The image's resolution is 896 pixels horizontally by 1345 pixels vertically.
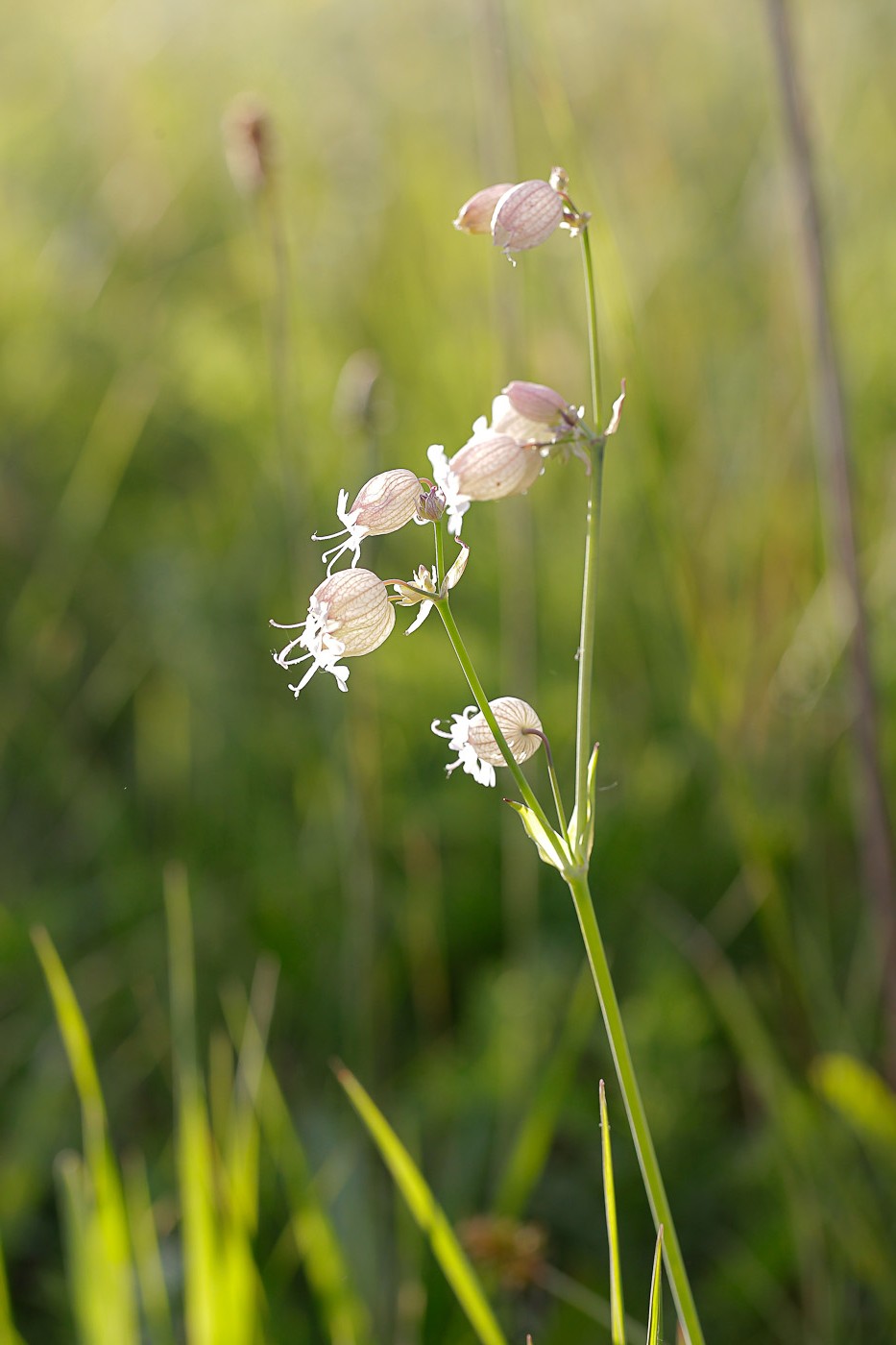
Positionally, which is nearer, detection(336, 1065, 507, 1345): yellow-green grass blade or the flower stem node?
the flower stem node

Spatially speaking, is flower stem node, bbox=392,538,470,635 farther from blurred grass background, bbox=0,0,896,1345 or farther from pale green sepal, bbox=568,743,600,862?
blurred grass background, bbox=0,0,896,1345

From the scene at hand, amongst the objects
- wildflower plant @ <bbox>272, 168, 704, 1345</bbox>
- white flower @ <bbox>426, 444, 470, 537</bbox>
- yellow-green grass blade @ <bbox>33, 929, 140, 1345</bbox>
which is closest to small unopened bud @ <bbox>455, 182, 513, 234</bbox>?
wildflower plant @ <bbox>272, 168, 704, 1345</bbox>

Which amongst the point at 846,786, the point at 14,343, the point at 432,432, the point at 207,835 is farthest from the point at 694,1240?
the point at 14,343

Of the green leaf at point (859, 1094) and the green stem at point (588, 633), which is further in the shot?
the green leaf at point (859, 1094)

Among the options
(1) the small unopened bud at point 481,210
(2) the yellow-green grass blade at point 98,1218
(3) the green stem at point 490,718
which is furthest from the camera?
(2) the yellow-green grass blade at point 98,1218

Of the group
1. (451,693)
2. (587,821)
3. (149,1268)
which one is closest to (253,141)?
(451,693)

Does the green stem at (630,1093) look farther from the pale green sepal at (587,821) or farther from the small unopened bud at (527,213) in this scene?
the small unopened bud at (527,213)

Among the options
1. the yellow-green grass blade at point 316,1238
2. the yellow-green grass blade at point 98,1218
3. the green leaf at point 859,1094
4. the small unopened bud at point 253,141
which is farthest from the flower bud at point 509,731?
the small unopened bud at point 253,141
